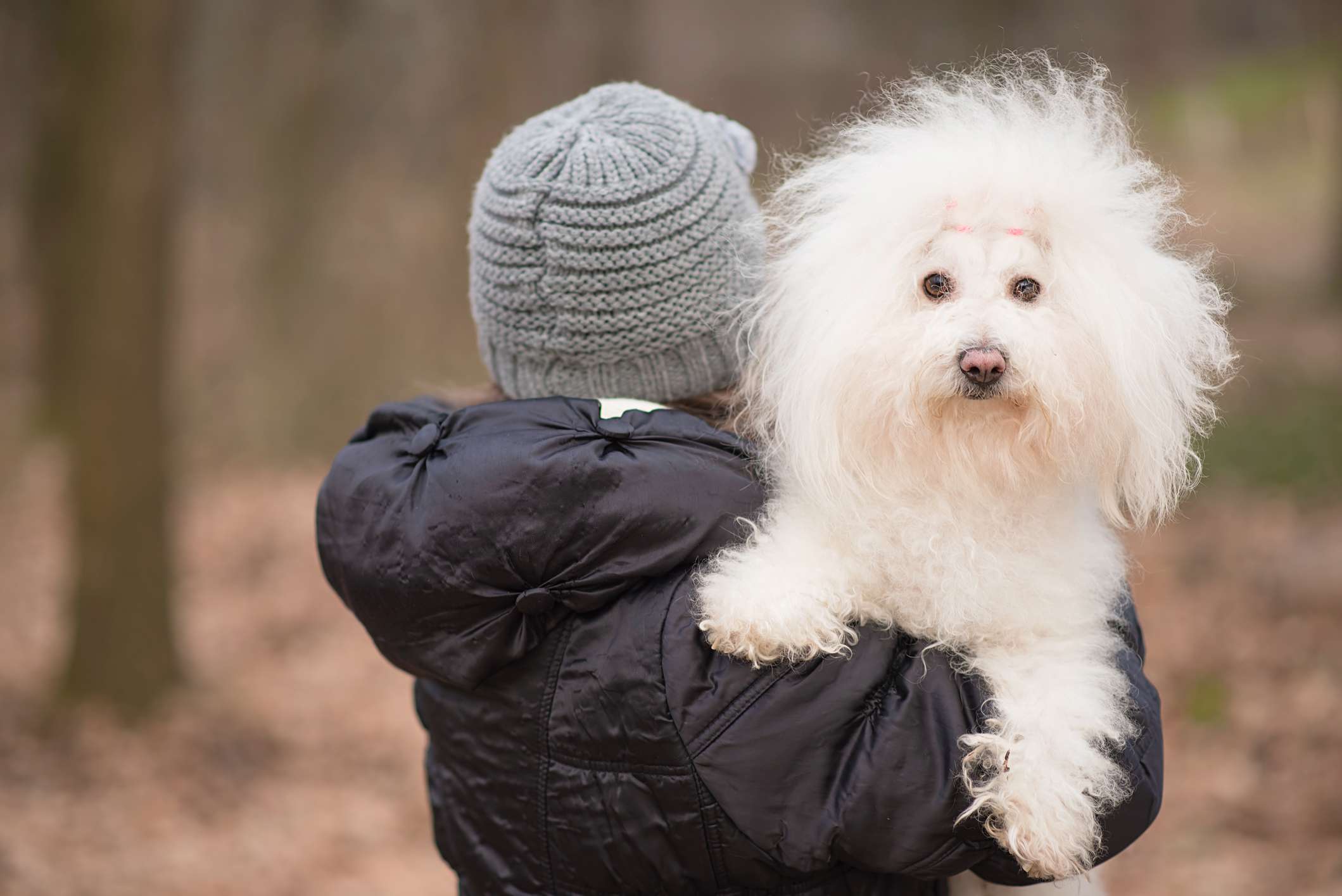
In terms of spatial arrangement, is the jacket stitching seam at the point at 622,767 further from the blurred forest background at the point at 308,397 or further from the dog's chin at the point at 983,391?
the blurred forest background at the point at 308,397

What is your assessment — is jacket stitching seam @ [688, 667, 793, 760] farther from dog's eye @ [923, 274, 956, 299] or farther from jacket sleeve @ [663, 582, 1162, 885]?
dog's eye @ [923, 274, 956, 299]

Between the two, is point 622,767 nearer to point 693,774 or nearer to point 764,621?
point 693,774

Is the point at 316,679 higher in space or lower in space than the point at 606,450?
lower

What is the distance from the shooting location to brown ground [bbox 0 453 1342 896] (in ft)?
13.9

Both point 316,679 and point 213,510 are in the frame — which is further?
point 213,510

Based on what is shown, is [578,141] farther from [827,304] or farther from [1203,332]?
[1203,332]

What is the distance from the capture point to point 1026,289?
1.51m

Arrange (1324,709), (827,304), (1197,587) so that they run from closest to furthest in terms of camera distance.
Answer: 1. (827,304)
2. (1324,709)
3. (1197,587)

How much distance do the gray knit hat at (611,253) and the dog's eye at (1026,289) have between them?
415 millimetres

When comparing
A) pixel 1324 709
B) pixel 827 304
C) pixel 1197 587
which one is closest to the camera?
pixel 827 304

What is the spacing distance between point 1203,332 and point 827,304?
522mm

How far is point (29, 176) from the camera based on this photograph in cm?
910

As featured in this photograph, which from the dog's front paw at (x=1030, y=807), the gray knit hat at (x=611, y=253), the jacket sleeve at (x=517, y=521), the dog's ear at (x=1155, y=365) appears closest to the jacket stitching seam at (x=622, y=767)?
the jacket sleeve at (x=517, y=521)

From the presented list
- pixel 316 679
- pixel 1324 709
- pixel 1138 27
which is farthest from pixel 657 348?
pixel 1138 27
